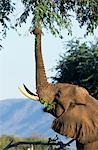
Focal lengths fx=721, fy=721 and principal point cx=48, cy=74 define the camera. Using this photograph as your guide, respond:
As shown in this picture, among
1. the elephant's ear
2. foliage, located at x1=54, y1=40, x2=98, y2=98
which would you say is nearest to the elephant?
the elephant's ear

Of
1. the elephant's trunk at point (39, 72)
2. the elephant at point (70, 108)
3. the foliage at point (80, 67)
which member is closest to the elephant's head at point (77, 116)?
the elephant at point (70, 108)

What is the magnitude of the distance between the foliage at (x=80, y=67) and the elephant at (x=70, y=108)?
29.8 meters

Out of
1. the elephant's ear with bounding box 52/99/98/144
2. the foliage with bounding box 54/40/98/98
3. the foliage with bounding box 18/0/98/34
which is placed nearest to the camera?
the elephant's ear with bounding box 52/99/98/144

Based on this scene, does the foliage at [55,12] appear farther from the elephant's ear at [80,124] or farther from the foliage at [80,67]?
the foliage at [80,67]

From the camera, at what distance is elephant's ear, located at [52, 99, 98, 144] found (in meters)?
8.79

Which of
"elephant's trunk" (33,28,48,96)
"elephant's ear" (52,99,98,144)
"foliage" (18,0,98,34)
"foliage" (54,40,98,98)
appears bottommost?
"elephant's ear" (52,99,98,144)

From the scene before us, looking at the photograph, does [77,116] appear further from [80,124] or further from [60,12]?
[60,12]

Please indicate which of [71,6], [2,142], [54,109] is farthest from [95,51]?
[54,109]

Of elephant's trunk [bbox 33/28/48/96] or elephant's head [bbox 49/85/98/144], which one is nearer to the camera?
elephant's head [bbox 49/85/98/144]

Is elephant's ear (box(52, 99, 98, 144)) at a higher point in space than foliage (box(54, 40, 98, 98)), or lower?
lower

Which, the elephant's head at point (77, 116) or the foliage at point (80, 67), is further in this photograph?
the foliage at point (80, 67)

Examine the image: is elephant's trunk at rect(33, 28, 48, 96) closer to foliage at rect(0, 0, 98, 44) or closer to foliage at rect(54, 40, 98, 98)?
foliage at rect(0, 0, 98, 44)

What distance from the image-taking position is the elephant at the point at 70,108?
884 centimetres

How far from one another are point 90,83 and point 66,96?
1230 inches
